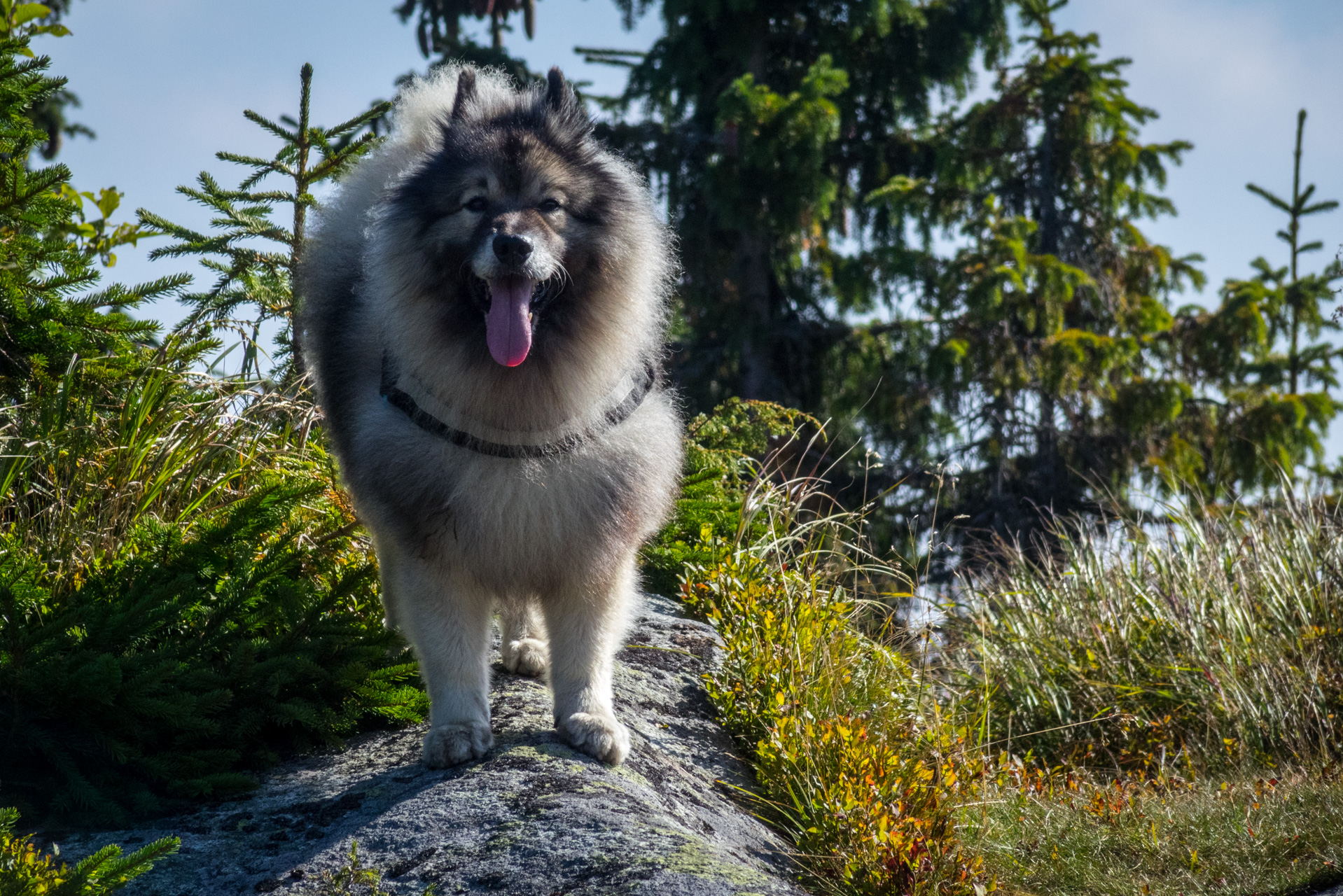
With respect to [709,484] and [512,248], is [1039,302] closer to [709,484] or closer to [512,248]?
[709,484]

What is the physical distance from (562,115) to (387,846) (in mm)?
2204

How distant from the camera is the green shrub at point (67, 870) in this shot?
2.14m

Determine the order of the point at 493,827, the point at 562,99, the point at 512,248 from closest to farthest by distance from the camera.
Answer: the point at 493,827 → the point at 512,248 → the point at 562,99

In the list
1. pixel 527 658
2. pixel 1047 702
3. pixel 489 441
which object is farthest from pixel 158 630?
pixel 1047 702

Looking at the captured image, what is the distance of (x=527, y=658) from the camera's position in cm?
381

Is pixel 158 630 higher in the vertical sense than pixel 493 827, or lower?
higher

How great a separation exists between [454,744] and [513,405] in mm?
1000

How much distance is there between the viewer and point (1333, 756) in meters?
4.83

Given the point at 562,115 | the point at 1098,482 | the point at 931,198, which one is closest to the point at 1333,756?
the point at 562,115

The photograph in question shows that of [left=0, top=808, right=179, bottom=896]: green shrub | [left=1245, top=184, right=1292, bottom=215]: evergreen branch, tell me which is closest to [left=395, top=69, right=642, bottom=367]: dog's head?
[left=0, top=808, right=179, bottom=896]: green shrub

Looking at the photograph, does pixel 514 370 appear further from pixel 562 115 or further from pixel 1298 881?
pixel 1298 881

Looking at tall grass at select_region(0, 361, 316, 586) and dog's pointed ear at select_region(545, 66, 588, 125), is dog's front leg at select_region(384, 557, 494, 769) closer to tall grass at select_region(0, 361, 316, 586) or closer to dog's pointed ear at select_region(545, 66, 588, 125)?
dog's pointed ear at select_region(545, 66, 588, 125)

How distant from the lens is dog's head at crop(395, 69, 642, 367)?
296 cm

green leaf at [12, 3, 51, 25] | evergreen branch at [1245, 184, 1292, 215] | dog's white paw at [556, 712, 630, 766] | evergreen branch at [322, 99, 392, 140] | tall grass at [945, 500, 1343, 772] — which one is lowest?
tall grass at [945, 500, 1343, 772]
